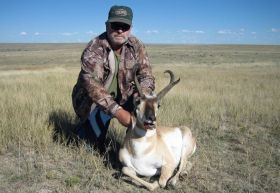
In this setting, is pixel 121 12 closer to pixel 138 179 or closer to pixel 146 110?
pixel 146 110

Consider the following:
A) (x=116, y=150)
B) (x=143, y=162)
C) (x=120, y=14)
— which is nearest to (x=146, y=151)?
(x=143, y=162)

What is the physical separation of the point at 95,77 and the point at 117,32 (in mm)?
782

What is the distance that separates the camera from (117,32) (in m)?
5.74

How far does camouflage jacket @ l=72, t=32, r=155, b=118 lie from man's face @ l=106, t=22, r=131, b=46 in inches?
5.6

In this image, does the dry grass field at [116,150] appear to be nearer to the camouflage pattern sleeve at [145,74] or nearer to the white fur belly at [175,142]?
the white fur belly at [175,142]

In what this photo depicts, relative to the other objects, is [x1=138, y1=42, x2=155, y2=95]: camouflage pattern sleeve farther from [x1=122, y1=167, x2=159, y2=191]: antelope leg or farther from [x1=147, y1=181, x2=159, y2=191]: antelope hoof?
[x1=147, y1=181, x2=159, y2=191]: antelope hoof

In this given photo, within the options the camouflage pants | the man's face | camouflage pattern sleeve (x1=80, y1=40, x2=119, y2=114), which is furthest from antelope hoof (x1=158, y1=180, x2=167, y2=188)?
the man's face

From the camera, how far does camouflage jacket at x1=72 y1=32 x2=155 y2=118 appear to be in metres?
5.38

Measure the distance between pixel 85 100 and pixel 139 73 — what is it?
100 cm

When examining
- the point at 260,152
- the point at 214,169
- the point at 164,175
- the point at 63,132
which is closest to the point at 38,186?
the point at 164,175

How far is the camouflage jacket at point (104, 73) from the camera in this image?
538cm

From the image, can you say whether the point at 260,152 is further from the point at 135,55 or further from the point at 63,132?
the point at 63,132

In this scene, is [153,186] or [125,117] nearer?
[153,186]

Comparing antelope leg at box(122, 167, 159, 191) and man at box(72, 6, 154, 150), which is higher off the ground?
man at box(72, 6, 154, 150)
